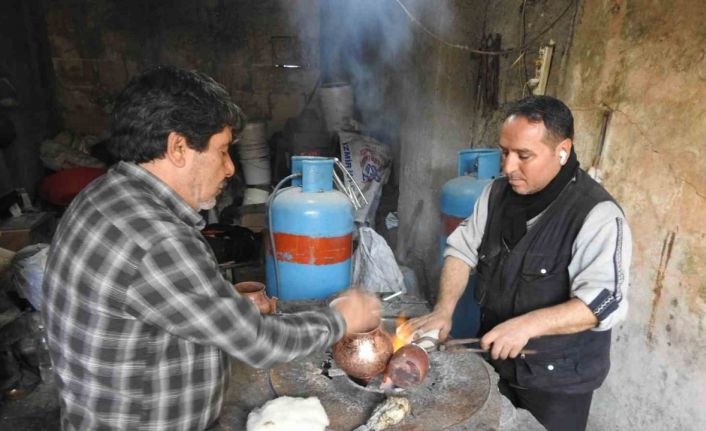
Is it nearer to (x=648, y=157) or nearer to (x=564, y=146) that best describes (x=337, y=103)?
(x=648, y=157)

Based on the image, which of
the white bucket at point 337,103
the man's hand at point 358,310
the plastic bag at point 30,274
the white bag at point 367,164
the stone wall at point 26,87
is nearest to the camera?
the man's hand at point 358,310

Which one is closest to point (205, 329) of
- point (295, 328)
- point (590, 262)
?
point (295, 328)

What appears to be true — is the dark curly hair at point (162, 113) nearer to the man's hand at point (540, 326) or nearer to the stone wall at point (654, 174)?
the man's hand at point (540, 326)

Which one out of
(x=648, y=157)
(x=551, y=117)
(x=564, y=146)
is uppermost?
(x=551, y=117)

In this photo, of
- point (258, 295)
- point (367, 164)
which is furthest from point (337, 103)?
point (258, 295)

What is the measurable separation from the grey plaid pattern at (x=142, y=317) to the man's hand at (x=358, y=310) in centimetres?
17

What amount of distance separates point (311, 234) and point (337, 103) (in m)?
4.13

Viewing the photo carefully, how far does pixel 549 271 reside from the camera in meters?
2.24

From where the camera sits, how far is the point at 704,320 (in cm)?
240

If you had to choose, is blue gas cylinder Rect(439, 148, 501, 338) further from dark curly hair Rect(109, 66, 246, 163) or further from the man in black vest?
dark curly hair Rect(109, 66, 246, 163)

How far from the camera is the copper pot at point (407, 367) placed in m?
1.97

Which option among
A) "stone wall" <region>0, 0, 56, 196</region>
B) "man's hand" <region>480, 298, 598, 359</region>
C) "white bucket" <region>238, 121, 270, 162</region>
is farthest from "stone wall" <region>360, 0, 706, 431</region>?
"stone wall" <region>0, 0, 56, 196</region>

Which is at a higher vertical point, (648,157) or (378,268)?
(648,157)

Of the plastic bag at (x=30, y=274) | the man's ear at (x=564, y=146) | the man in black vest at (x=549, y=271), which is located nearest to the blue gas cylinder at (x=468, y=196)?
the man in black vest at (x=549, y=271)
